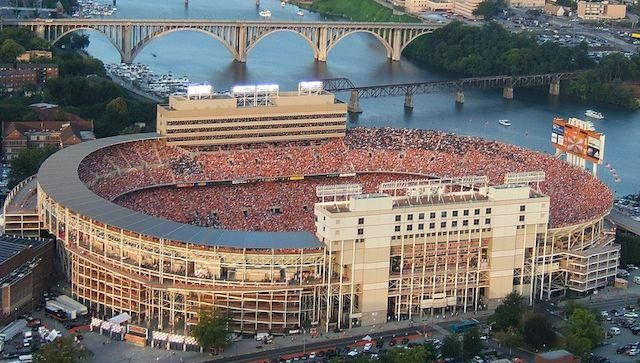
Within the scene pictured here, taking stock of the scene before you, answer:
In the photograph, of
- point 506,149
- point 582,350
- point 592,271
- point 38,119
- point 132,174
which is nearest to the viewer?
point 582,350

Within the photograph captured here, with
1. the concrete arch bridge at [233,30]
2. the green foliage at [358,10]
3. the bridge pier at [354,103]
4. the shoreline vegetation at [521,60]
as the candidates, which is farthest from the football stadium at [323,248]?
the green foliage at [358,10]

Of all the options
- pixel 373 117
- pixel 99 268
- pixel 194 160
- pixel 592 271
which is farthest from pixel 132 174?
pixel 373 117

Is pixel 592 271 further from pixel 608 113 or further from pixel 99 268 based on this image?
pixel 608 113

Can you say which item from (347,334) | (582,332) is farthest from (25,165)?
(582,332)

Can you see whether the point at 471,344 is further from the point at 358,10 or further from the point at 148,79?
the point at 358,10

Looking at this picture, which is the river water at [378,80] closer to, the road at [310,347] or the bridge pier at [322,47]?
the bridge pier at [322,47]

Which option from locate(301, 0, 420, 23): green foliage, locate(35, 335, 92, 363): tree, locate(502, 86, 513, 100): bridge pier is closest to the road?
locate(35, 335, 92, 363): tree
